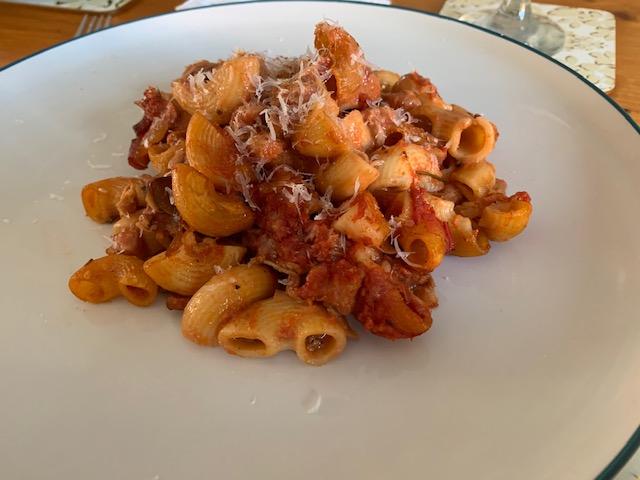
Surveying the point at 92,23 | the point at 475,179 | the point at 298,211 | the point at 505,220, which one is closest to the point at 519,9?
the point at 475,179

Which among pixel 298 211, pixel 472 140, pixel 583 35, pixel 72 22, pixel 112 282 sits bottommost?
pixel 72 22

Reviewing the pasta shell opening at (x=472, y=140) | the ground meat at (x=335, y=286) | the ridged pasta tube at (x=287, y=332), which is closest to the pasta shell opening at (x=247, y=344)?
the ridged pasta tube at (x=287, y=332)

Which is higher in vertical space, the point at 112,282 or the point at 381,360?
the point at 381,360

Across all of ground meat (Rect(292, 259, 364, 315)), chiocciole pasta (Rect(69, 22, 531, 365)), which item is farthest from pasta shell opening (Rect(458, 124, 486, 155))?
ground meat (Rect(292, 259, 364, 315))

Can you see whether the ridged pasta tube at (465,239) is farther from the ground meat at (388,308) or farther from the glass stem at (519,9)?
the glass stem at (519,9)

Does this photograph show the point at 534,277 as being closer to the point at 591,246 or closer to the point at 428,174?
the point at 591,246

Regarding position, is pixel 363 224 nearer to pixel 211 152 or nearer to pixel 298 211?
pixel 298 211

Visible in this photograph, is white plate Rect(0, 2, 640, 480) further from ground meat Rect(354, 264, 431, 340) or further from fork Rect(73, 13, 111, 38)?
fork Rect(73, 13, 111, 38)
